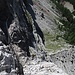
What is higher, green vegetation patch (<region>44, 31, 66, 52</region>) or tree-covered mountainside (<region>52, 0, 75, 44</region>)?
tree-covered mountainside (<region>52, 0, 75, 44</region>)

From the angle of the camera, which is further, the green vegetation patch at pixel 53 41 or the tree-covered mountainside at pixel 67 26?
the tree-covered mountainside at pixel 67 26

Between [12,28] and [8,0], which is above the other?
[8,0]

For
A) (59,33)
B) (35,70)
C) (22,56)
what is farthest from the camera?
(59,33)

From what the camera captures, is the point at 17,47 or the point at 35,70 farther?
the point at 17,47

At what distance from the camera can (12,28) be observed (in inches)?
1417

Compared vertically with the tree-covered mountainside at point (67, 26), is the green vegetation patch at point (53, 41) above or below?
below

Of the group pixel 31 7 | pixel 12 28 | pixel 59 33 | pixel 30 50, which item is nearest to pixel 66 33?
pixel 59 33

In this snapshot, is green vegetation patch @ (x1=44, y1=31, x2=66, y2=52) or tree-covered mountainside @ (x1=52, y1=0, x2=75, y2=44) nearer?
green vegetation patch @ (x1=44, y1=31, x2=66, y2=52)

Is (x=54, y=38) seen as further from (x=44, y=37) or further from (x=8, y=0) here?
(x=8, y=0)

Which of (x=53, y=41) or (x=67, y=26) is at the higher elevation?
(x=67, y=26)

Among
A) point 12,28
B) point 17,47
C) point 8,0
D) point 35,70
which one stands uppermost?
point 8,0

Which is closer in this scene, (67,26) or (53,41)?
(53,41)

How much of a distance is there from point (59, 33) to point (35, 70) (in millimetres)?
36875

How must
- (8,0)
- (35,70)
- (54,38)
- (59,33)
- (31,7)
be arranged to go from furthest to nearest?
(31,7)
(59,33)
(54,38)
(8,0)
(35,70)
